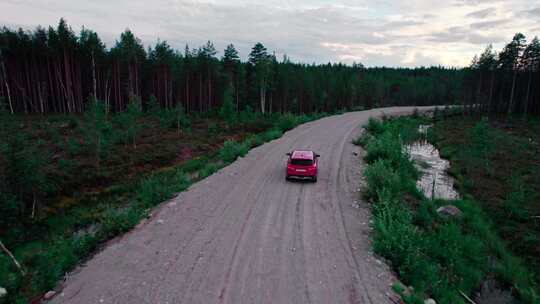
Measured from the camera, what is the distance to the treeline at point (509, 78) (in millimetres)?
57250

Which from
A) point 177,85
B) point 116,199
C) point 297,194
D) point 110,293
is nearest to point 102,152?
point 116,199

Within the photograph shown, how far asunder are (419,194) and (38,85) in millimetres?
60862

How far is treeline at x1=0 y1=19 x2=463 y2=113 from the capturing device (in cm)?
4938

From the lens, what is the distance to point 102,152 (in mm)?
30141

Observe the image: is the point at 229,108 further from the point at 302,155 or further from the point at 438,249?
the point at 438,249

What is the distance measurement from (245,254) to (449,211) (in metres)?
11.6

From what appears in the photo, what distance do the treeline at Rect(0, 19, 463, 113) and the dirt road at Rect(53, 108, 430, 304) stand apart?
31.2 m

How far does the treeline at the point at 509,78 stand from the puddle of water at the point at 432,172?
36916 millimetres

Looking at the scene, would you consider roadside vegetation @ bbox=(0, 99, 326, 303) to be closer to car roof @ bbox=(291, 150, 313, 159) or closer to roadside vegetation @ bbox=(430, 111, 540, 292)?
car roof @ bbox=(291, 150, 313, 159)

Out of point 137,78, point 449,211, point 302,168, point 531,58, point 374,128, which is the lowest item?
point 449,211

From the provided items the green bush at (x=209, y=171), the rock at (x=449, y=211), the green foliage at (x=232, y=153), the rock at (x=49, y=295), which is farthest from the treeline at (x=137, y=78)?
the rock at (x=449, y=211)

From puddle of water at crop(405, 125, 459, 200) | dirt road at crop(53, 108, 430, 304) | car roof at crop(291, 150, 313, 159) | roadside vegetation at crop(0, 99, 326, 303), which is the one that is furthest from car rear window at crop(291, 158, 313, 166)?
puddle of water at crop(405, 125, 459, 200)

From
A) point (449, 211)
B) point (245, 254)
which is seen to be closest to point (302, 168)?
point (449, 211)

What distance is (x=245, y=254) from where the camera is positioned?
903 cm
